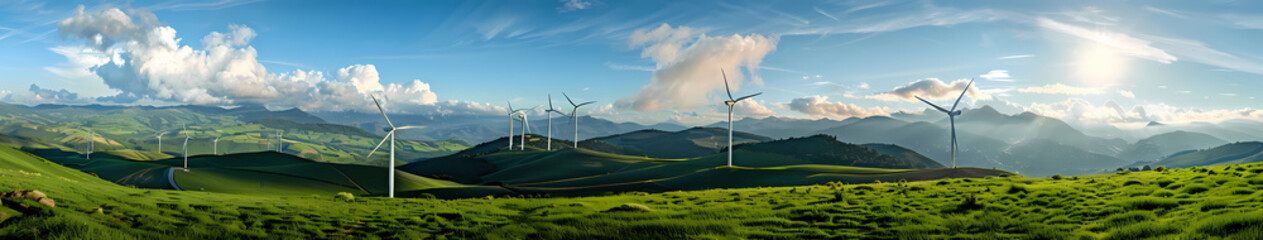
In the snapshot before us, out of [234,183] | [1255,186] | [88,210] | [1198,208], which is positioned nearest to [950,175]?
[1255,186]

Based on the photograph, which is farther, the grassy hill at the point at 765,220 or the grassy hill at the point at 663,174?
the grassy hill at the point at 663,174

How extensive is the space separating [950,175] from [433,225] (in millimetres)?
101600

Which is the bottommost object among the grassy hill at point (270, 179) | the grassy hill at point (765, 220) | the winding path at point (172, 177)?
the grassy hill at point (270, 179)

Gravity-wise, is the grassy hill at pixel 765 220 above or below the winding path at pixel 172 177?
above

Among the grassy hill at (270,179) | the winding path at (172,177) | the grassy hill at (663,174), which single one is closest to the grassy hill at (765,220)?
the grassy hill at (270,179)

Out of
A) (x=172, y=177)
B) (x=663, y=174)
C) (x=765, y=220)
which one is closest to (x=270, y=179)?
(x=172, y=177)

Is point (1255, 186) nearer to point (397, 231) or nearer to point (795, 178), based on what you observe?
point (397, 231)

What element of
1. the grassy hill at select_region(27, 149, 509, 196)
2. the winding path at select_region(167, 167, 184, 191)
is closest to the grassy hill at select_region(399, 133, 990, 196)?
the grassy hill at select_region(27, 149, 509, 196)

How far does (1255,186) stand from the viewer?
23.1 meters

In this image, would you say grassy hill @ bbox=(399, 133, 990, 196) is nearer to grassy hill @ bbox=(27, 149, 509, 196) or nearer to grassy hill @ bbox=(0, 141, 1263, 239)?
grassy hill @ bbox=(27, 149, 509, 196)

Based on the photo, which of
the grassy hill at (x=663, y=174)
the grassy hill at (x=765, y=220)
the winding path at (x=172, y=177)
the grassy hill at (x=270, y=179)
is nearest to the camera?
the grassy hill at (x=765, y=220)

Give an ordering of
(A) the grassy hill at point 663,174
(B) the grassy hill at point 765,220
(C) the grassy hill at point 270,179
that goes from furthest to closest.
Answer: (A) the grassy hill at point 663,174, (C) the grassy hill at point 270,179, (B) the grassy hill at point 765,220

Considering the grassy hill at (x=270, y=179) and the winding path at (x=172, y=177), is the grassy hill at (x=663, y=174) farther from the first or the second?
the winding path at (x=172, y=177)

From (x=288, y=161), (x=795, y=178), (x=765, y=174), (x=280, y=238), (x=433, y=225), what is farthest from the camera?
(x=288, y=161)
